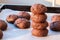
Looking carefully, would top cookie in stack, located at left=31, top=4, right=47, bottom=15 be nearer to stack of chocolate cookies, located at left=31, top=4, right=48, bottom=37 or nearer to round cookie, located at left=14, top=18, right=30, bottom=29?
stack of chocolate cookies, located at left=31, top=4, right=48, bottom=37

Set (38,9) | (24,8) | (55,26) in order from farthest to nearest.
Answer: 1. (24,8)
2. (55,26)
3. (38,9)

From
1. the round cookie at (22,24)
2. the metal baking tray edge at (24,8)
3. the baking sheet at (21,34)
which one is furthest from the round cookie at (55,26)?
the metal baking tray edge at (24,8)

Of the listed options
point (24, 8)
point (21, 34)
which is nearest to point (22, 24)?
point (21, 34)

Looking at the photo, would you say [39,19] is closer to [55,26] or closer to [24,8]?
[55,26]

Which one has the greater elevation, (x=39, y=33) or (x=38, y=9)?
(x=38, y=9)

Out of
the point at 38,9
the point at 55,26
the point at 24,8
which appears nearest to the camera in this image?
the point at 38,9

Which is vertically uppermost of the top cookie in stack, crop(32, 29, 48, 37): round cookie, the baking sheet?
the top cookie in stack

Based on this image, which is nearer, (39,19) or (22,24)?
(39,19)

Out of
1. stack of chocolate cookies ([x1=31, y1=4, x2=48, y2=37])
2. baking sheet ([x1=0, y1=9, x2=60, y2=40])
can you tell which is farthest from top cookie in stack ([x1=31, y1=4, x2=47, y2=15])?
baking sheet ([x1=0, y1=9, x2=60, y2=40])
